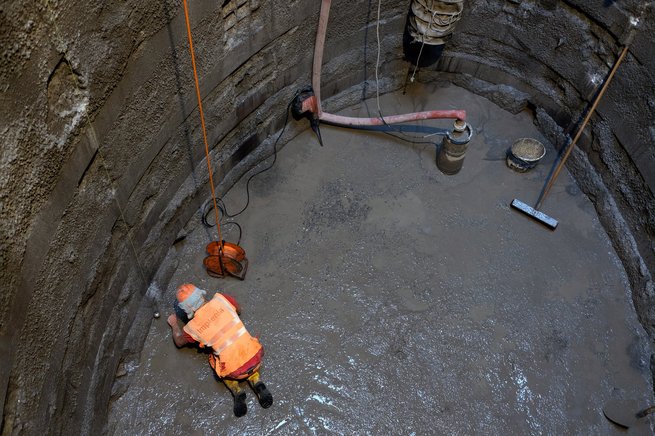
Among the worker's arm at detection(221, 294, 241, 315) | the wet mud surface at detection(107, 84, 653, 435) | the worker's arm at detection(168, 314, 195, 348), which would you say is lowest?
the wet mud surface at detection(107, 84, 653, 435)

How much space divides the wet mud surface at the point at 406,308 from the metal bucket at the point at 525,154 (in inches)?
4.9

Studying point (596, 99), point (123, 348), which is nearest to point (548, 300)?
point (596, 99)

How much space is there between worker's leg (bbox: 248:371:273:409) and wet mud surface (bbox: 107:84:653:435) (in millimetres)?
96

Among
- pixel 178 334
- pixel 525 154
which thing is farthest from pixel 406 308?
pixel 525 154

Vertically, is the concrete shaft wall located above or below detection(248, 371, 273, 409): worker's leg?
above

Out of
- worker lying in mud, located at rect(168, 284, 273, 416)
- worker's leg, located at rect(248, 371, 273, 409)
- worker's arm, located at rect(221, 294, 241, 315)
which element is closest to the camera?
worker lying in mud, located at rect(168, 284, 273, 416)

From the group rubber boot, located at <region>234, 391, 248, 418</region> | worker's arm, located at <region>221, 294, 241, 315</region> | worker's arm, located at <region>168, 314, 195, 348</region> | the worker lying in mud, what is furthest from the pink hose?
rubber boot, located at <region>234, 391, 248, 418</region>

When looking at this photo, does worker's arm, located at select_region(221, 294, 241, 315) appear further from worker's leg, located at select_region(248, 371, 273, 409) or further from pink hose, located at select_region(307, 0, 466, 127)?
pink hose, located at select_region(307, 0, 466, 127)

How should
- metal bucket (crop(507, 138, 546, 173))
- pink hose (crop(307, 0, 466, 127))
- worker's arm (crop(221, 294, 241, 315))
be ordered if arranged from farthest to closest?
1. metal bucket (crop(507, 138, 546, 173))
2. pink hose (crop(307, 0, 466, 127))
3. worker's arm (crop(221, 294, 241, 315))

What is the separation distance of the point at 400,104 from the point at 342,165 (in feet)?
3.81

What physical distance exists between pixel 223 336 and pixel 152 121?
1625 millimetres

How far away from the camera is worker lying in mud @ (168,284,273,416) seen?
3898mm

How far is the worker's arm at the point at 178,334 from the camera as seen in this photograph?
4.18 meters

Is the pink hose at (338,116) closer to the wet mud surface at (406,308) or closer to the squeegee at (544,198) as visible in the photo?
the wet mud surface at (406,308)
